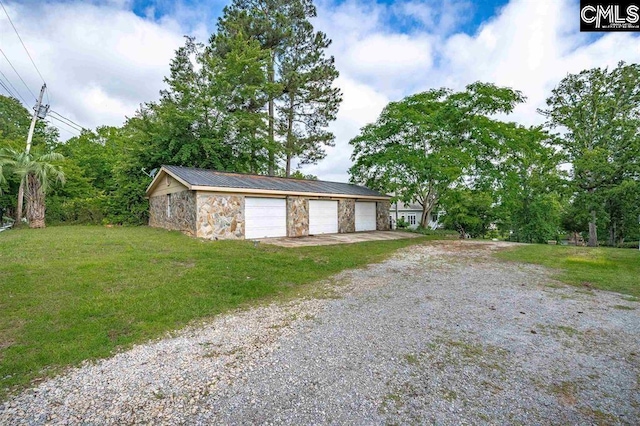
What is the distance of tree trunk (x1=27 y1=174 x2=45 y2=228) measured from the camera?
1315 cm

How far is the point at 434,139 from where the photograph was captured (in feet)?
50.5

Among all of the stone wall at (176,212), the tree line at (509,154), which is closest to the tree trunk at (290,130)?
the tree line at (509,154)

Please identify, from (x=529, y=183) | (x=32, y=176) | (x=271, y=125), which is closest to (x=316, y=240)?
(x=271, y=125)

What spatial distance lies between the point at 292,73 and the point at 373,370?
19.4 meters

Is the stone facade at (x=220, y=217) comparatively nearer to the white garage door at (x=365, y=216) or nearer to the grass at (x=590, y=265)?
the white garage door at (x=365, y=216)

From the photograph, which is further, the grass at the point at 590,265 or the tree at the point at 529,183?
the tree at the point at 529,183

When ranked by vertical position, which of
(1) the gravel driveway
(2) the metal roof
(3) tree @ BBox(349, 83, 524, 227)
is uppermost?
(3) tree @ BBox(349, 83, 524, 227)

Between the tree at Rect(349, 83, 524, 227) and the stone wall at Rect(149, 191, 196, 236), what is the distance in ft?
31.2

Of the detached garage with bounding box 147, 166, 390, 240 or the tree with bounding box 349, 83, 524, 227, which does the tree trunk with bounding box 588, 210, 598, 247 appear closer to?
the tree with bounding box 349, 83, 524, 227

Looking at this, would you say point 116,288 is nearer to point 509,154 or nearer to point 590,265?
point 590,265

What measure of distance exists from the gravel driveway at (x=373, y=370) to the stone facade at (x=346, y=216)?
10.2m

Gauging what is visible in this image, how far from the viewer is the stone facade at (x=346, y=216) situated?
577 inches

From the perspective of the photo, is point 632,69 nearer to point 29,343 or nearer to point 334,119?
point 334,119

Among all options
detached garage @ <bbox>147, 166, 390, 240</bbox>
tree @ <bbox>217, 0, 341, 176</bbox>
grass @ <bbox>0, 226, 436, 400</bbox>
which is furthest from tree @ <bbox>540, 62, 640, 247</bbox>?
grass @ <bbox>0, 226, 436, 400</bbox>
